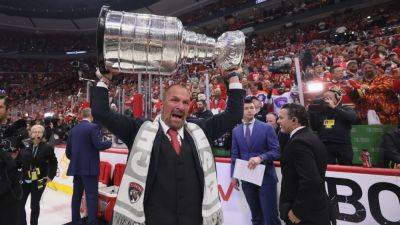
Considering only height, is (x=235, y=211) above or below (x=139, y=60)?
below

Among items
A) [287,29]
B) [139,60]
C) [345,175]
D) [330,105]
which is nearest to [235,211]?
[345,175]

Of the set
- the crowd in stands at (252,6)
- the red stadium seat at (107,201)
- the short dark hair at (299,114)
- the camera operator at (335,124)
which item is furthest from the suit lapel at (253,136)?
the crowd in stands at (252,6)

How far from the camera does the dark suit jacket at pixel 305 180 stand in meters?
2.26

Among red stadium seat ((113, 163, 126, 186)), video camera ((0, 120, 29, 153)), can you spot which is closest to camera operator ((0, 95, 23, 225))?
video camera ((0, 120, 29, 153))

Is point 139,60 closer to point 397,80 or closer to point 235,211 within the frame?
point 235,211

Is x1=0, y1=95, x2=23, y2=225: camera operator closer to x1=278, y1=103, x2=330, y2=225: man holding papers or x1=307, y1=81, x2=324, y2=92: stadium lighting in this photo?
x1=278, y1=103, x2=330, y2=225: man holding papers

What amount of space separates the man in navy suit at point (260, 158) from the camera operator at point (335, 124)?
55cm

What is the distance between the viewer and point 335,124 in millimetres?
→ 3451

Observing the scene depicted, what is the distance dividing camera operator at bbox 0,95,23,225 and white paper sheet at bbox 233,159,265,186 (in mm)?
2268

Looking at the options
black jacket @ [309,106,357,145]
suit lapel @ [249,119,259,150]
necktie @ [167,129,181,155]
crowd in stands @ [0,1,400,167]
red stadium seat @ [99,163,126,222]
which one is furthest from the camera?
red stadium seat @ [99,163,126,222]

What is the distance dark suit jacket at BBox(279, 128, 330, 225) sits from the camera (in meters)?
2.26

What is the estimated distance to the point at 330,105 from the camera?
11.1 feet

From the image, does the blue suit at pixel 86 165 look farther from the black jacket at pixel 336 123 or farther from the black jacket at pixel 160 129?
the black jacket at pixel 336 123

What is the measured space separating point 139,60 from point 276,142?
226 cm
